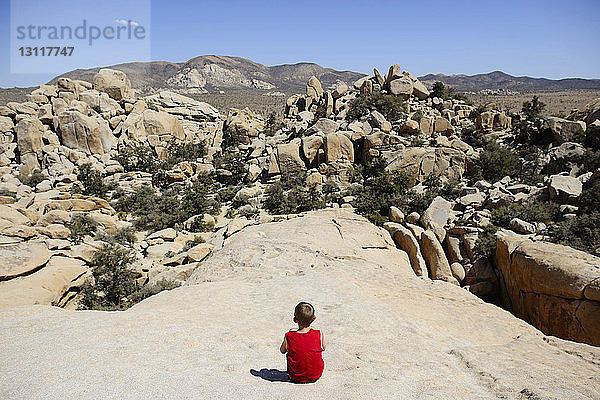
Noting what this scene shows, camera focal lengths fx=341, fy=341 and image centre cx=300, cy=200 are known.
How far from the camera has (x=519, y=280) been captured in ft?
36.1

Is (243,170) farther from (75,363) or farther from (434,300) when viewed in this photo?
(75,363)

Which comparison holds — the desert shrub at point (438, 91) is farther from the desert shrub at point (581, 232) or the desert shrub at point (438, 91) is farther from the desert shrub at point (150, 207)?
the desert shrub at point (150, 207)

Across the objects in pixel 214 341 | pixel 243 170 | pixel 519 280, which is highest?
pixel 243 170

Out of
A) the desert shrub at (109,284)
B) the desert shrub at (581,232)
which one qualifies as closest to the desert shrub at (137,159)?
the desert shrub at (109,284)

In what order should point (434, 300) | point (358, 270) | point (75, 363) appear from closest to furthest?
point (75, 363), point (434, 300), point (358, 270)

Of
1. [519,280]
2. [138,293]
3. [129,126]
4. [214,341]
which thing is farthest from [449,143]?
[129,126]

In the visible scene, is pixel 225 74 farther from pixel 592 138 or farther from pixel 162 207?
pixel 592 138

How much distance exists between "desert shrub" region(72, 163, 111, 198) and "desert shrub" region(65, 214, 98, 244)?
8564mm

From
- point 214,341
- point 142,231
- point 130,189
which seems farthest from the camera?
point 130,189

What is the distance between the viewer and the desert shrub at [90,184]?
26.8 meters

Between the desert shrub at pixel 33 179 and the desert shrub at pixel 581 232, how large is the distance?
3658cm

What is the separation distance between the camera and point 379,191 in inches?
902

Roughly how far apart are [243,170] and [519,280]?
78.6ft

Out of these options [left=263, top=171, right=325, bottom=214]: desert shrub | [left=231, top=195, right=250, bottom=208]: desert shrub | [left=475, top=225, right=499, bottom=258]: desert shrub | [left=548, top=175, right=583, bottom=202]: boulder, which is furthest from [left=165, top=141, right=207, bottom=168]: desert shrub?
[left=548, top=175, right=583, bottom=202]: boulder
